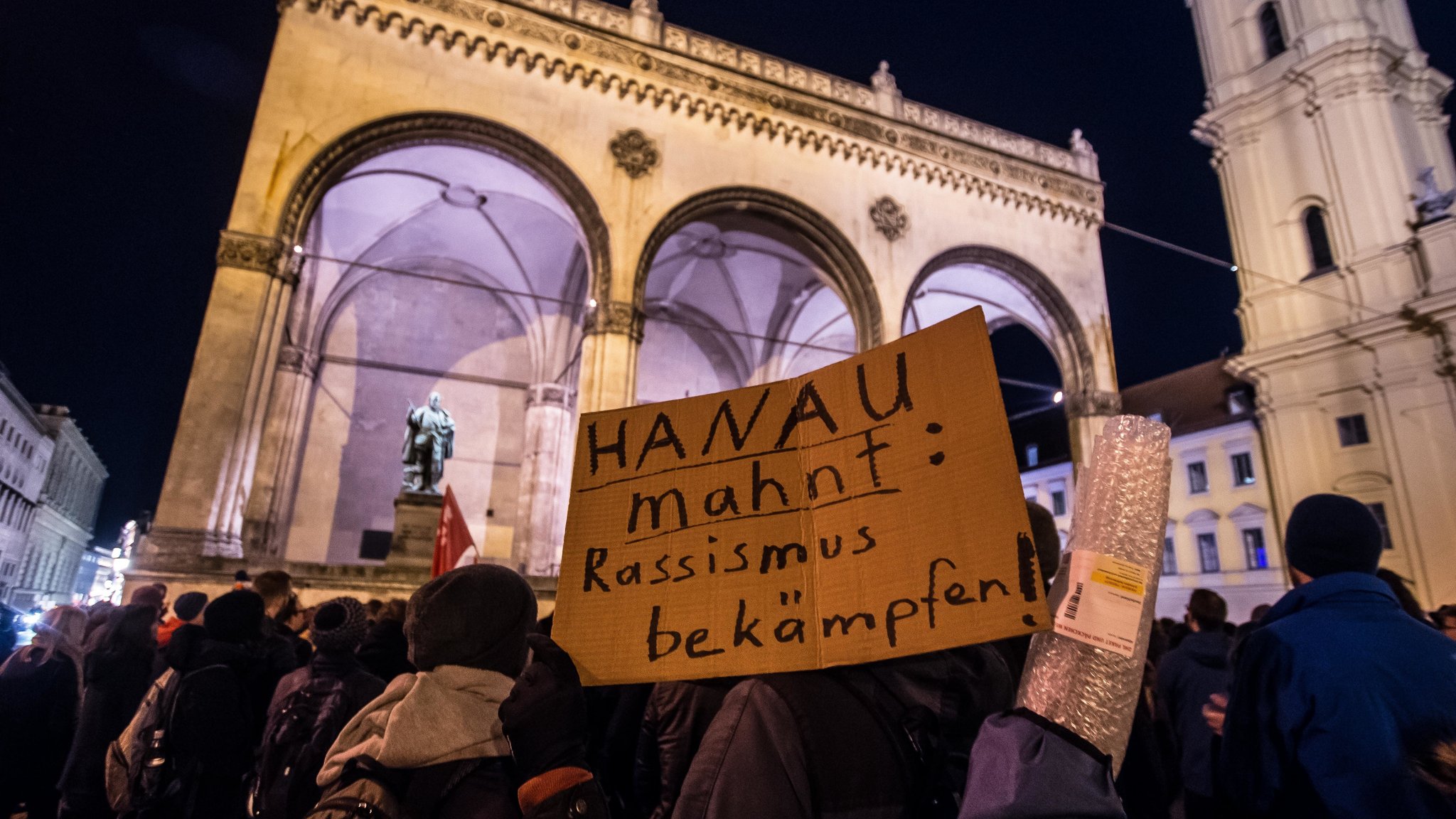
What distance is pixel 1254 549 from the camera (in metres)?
19.8

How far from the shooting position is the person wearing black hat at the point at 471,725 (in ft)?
4.09

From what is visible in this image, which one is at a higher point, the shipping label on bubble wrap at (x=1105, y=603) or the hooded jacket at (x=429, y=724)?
the shipping label on bubble wrap at (x=1105, y=603)

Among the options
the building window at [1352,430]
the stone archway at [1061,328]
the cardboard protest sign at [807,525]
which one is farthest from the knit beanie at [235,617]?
the building window at [1352,430]

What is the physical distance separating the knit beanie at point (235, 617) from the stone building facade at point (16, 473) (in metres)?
38.2

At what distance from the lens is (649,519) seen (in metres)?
1.69

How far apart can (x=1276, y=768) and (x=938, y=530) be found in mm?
892

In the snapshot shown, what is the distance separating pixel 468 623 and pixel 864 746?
802 mm

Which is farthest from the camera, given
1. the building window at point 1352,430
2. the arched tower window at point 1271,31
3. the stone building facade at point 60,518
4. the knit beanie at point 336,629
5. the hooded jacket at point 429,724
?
the stone building facade at point 60,518

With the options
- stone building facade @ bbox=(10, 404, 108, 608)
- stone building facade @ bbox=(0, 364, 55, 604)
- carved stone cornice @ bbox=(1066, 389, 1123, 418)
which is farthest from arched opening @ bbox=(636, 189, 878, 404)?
stone building facade @ bbox=(10, 404, 108, 608)

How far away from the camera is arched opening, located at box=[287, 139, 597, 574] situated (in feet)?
42.9

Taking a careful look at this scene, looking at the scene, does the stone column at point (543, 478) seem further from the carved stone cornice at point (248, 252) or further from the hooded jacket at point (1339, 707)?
the hooded jacket at point (1339, 707)

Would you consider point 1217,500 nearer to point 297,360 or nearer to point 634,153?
point 634,153

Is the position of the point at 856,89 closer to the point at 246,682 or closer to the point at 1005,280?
the point at 1005,280

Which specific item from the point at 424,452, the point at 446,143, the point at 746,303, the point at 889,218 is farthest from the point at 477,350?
the point at 889,218
